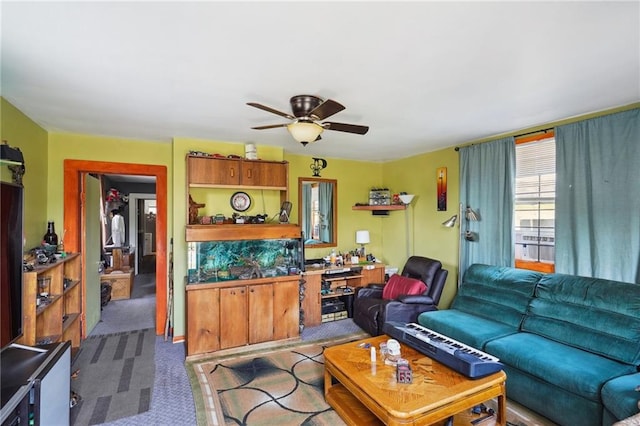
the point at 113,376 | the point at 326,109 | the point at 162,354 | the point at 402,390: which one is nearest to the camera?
the point at 402,390

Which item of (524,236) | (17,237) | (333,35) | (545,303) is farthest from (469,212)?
(17,237)

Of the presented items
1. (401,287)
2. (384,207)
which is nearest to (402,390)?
(401,287)

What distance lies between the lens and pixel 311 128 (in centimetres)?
235

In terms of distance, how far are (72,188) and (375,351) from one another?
3803 millimetres

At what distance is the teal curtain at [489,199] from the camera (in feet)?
11.7

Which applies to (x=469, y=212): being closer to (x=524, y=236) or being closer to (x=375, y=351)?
(x=524, y=236)

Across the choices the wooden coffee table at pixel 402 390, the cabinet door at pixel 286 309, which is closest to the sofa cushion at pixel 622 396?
the wooden coffee table at pixel 402 390

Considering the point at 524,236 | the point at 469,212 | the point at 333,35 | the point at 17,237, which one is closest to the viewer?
the point at 333,35

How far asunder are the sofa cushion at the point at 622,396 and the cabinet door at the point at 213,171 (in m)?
3.72

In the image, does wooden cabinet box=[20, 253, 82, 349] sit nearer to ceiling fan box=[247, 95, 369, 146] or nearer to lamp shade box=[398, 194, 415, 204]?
ceiling fan box=[247, 95, 369, 146]

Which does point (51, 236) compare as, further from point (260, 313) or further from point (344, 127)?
point (344, 127)

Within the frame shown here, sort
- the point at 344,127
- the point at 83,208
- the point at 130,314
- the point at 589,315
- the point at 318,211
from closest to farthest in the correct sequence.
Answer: the point at 344,127, the point at 589,315, the point at 83,208, the point at 130,314, the point at 318,211

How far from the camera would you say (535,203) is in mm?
3422

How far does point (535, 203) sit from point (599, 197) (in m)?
0.62
